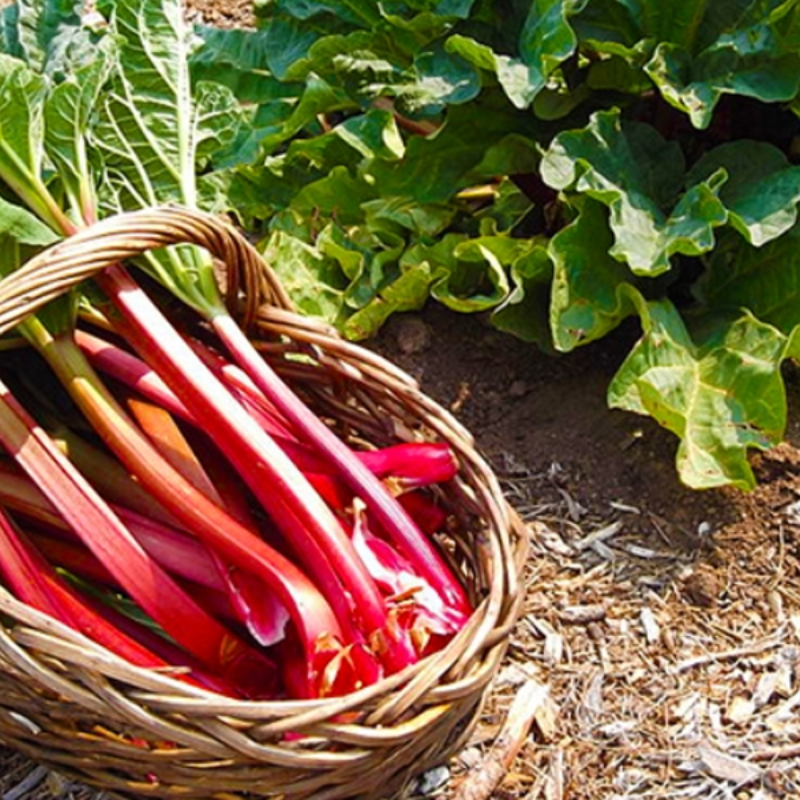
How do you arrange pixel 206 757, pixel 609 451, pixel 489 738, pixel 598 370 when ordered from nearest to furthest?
pixel 206 757, pixel 489 738, pixel 609 451, pixel 598 370

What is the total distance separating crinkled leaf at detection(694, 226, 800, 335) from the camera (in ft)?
7.48

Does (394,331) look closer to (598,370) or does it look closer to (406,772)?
(598,370)

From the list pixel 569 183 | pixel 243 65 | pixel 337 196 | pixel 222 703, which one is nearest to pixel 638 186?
pixel 569 183

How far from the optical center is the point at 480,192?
275 cm

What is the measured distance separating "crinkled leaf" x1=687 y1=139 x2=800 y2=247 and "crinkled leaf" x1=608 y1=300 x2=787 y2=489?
0.16 metres

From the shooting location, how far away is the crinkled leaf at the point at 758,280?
2.28 m

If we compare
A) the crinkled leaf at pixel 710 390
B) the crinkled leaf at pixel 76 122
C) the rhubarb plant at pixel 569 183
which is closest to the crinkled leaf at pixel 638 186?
the rhubarb plant at pixel 569 183

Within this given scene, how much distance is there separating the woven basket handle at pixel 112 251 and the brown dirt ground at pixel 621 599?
65 cm

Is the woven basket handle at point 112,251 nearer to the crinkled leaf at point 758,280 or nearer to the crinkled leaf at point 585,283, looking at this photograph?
the crinkled leaf at point 585,283

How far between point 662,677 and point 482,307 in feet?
2.42

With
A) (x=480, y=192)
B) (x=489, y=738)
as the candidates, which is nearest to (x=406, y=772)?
(x=489, y=738)

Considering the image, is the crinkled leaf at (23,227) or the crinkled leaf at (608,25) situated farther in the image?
the crinkled leaf at (608,25)

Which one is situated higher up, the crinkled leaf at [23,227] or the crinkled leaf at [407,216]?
the crinkled leaf at [23,227]

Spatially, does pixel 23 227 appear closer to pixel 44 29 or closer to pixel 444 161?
pixel 44 29
